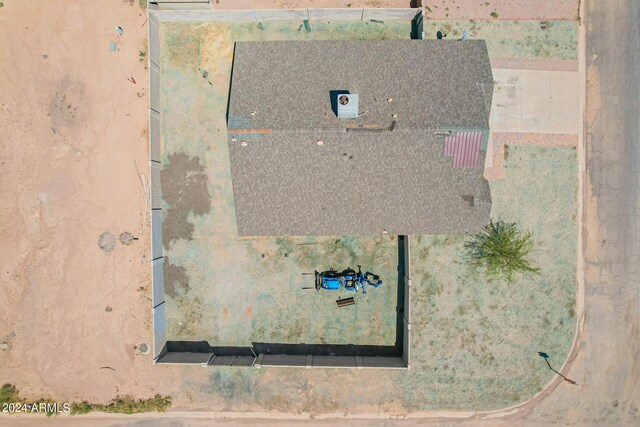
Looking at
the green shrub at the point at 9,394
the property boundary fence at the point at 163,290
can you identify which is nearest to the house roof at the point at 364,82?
the property boundary fence at the point at 163,290

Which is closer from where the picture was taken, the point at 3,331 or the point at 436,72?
the point at 436,72

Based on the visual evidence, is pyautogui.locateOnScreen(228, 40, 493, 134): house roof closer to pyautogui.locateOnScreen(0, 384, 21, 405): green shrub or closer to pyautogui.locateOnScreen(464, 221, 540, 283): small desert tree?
pyautogui.locateOnScreen(464, 221, 540, 283): small desert tree

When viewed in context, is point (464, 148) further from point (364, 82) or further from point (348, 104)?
point (348, 104)

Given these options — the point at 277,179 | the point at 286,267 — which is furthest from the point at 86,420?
the point at 277,179


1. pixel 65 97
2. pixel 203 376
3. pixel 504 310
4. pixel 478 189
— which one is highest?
pixel 65 97

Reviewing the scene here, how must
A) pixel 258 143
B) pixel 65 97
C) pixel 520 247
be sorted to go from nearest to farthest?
1. pixel 258 143
2. pixel 520 247
3. pixel 65 97

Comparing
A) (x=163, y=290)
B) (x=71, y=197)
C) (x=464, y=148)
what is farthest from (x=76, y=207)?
(x=464, y=148)

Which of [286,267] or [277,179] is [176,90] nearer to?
[277,179]
